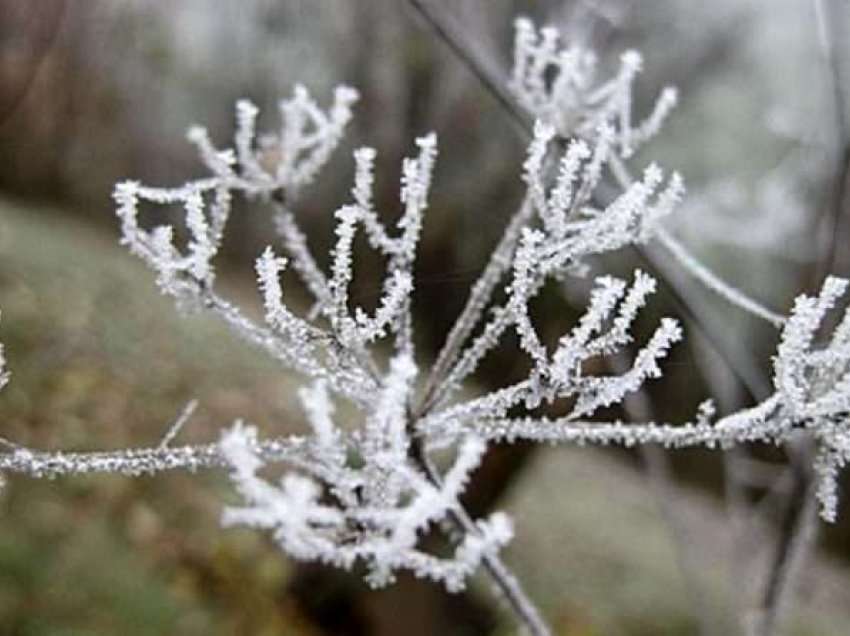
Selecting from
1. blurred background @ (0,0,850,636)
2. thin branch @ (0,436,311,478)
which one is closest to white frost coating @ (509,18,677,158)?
blurred background @ (0,0,850,636)

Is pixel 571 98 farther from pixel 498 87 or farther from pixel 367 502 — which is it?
pixel 367 502

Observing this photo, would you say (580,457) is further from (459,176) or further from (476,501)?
(476,501)

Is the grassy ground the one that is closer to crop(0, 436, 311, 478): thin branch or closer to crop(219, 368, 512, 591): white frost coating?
crop(0, 436, 311, 478): thin branch

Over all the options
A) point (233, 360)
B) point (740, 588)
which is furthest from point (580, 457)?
point (740, 588)

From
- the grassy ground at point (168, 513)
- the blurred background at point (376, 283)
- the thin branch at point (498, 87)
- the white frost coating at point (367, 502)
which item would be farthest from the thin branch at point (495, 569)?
the grassy ground at point (168, 513)

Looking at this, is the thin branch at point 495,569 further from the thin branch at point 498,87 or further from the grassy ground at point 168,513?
the grassy ground at point 168,513

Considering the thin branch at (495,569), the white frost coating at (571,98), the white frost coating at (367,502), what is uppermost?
the white frost coating at (571,98)

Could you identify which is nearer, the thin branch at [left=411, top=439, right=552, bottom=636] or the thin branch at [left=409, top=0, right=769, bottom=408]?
the thin branch at [left=411, top=439, right=552, bottom=636]
